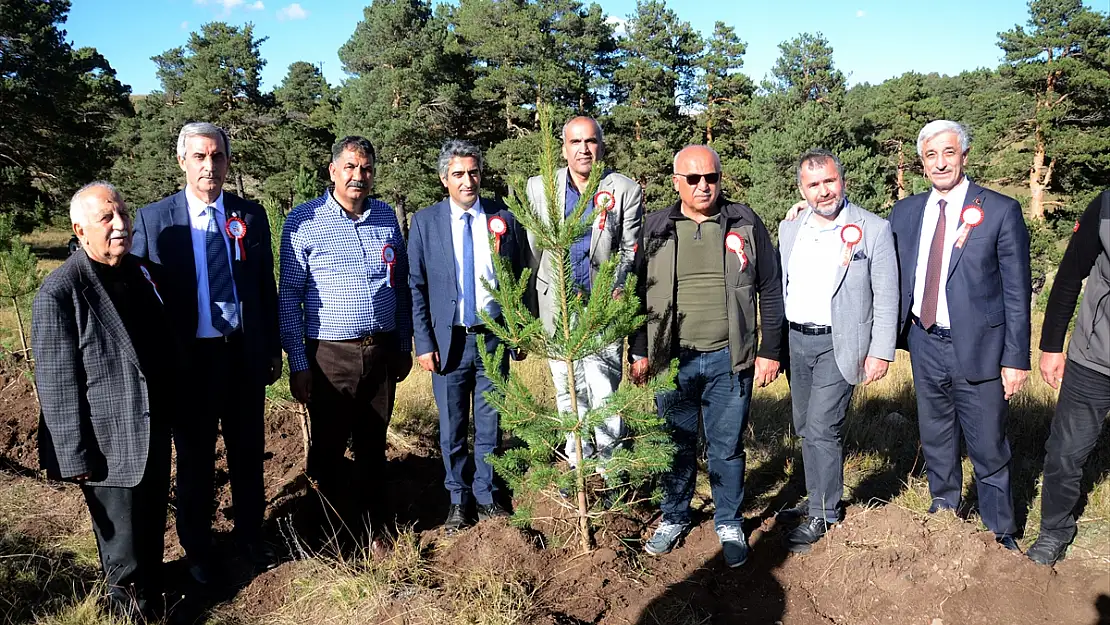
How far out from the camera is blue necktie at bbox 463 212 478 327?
13.6 feet

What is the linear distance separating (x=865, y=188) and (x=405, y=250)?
33.0 m

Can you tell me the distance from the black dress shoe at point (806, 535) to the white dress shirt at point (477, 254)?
219 cm

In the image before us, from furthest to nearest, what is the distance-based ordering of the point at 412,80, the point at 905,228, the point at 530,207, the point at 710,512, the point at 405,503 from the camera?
1. the point at 412,80
2. the point at 405,503
3. the point at 710,512
4. the point at 905,228
5. the point at 530,207

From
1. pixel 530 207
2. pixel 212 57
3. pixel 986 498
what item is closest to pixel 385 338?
pixel 530 207

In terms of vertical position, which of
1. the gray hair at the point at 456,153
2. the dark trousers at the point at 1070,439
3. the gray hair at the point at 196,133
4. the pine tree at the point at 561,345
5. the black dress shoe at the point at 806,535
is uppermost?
the gray hair at the point at 196,133

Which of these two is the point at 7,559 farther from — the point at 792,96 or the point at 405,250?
the point at 792,96

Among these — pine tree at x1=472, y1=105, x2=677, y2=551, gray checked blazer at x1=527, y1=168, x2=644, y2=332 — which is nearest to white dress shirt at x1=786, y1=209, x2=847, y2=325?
gray checked blazer at x1=527, y1=168, x2=644, y2=332

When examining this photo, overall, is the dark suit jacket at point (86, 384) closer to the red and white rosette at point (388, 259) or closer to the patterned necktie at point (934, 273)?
the red and white rosette at point (388, 259)

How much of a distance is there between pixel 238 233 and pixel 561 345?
1.90m

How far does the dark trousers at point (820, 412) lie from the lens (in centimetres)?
389

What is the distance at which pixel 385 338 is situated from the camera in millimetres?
4000

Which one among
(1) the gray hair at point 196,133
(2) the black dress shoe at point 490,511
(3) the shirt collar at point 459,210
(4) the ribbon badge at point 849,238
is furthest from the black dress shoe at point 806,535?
(1) the gray hair at point 196,133

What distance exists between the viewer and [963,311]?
3.80 metres

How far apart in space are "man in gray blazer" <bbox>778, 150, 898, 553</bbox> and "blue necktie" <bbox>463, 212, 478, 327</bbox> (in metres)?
1.88
